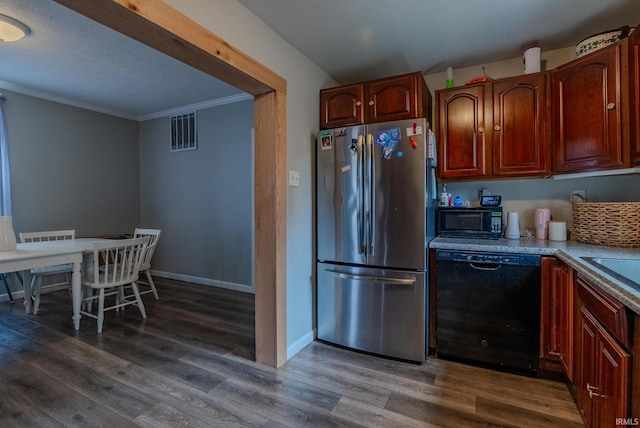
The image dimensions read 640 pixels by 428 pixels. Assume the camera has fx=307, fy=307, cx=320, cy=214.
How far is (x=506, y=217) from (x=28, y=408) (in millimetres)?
3492

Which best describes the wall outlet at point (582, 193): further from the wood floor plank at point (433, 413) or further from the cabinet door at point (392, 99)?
the wood floor plank at point (433, 413)

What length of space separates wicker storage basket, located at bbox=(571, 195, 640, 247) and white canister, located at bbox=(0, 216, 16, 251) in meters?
4.49

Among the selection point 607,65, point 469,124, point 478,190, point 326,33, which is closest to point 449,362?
point 478,190

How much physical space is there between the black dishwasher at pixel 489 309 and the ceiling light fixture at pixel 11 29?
11.6 ft

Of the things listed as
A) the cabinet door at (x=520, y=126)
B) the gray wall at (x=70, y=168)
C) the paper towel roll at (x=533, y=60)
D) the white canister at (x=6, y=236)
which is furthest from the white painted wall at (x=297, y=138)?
the gray wall at (x=70, y=168)

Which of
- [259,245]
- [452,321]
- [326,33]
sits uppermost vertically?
[326,33]

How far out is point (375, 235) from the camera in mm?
2299

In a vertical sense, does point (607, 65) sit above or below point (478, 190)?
above

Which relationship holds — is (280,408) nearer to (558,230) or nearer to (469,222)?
(469,222)

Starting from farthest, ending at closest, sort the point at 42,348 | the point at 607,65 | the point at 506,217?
the point at 506,217, the point at 42,348, the point at 607,65

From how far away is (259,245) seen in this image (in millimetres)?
2217

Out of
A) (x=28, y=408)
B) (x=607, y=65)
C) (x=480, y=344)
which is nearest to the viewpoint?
(x=28, y=408)

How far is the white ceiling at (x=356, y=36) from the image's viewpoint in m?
1.92

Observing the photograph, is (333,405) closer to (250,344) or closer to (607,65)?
(250,344)
